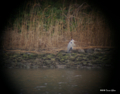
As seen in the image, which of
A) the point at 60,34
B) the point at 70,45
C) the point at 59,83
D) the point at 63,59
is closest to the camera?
the point at 59,83

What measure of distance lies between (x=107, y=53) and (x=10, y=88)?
4211 mm

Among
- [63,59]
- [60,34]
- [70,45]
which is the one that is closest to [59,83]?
[63,59]

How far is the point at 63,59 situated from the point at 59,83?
214cm

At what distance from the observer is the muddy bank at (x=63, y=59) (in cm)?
667

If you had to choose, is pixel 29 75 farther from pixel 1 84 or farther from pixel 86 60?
pixel 86 60

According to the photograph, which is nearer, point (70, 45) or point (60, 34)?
point (70, 45)

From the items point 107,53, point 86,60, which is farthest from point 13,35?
point 107,53

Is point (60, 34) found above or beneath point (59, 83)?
above

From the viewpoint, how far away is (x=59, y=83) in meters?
4.69

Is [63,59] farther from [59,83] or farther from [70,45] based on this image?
[59,83]

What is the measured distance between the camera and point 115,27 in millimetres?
7172

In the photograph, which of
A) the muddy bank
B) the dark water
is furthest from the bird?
the dark water

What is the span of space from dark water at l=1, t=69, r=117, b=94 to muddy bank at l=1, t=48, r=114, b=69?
2.93 ft

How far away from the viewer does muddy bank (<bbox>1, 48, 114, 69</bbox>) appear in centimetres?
667
